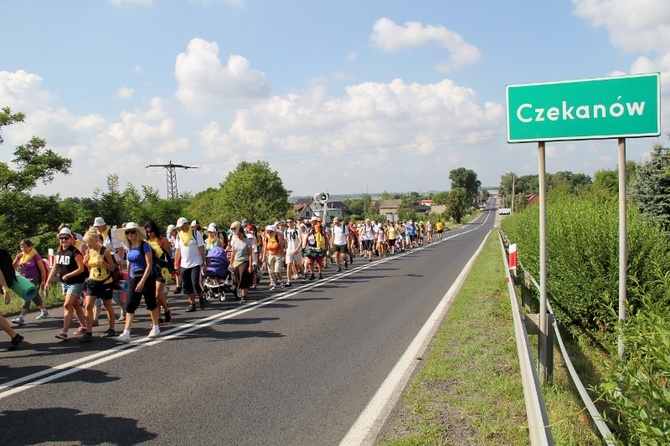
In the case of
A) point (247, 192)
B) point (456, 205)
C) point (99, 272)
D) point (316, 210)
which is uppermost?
point (247, 192)

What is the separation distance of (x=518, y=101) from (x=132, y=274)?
5980 mm

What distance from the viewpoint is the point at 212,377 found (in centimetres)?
582

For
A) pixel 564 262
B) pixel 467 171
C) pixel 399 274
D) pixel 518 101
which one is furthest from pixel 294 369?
pixel 467 171

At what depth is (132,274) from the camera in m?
7.88

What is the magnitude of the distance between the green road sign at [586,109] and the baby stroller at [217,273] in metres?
8.02

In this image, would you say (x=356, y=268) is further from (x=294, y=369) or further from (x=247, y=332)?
(x=294, y=369)

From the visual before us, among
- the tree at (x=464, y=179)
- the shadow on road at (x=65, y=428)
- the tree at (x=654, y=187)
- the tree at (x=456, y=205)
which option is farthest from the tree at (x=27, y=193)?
the tree at (x=464, y=179)

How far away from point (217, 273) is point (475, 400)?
7.71m

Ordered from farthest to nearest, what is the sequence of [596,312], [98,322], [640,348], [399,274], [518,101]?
[399,274], [98,322], [596,312], [518,101], [640,348]

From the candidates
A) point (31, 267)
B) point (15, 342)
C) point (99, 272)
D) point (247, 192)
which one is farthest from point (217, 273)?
point (247, 192)

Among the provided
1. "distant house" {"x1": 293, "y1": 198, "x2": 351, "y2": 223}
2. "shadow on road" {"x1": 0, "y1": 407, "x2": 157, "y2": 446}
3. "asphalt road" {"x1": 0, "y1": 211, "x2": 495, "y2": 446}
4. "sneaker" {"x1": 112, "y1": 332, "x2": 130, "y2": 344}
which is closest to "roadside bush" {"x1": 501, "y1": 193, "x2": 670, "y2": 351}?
"asphalt road" {"x1": 0, "y1": 211, "x2": 495, "y2": 446}

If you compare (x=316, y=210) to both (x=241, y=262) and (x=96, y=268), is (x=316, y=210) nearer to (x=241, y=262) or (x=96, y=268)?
(x=241, y=262)

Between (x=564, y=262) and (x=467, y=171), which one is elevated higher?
(x=467, y=171)

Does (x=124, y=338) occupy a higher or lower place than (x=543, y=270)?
lower
